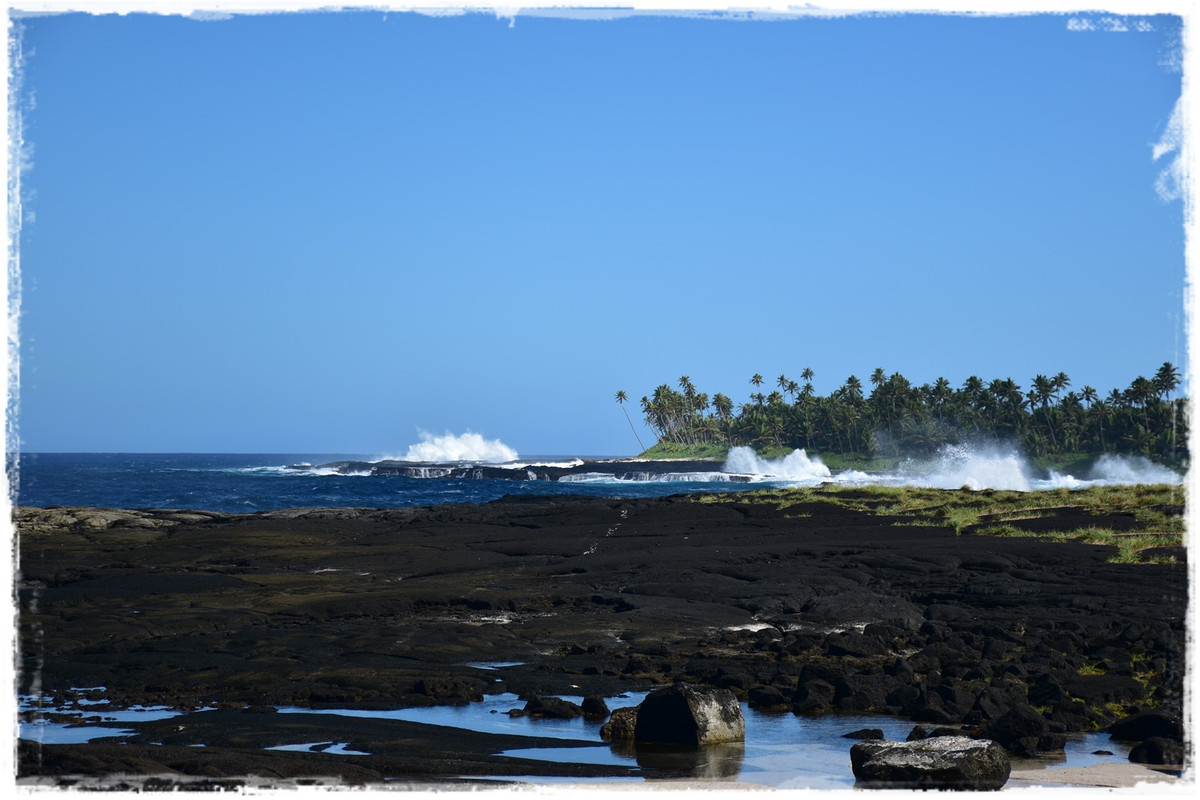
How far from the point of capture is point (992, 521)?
110 feet

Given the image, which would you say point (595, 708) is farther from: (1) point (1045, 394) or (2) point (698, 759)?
(1) point (1045, 394)

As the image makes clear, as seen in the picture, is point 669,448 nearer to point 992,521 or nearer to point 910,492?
point 910,492

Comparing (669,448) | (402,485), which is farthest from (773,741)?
(669,448)

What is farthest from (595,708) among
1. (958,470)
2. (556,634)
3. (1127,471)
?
(1127,471)

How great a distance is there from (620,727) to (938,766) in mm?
3132

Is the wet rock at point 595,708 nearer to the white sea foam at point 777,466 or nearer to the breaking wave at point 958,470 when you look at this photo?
the breaking wave at point 958,470

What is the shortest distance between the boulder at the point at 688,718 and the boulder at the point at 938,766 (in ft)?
Answer: 6.12

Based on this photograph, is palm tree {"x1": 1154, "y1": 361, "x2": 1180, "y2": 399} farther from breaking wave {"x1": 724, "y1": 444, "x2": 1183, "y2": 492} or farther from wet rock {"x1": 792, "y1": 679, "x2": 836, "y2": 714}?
wet rock {"x1": 792, "y1": 679, "x2": 836, "y2": 714}

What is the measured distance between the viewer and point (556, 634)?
1681 cm

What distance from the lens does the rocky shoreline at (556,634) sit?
34.0ft

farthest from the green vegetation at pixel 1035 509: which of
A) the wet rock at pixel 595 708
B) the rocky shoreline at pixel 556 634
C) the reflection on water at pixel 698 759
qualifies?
the reflection on water at pixel 698 759

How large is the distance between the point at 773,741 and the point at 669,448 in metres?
159

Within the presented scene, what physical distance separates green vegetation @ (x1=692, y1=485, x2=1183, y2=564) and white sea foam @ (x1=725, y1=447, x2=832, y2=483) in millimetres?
74030

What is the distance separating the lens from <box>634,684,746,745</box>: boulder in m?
10.1
